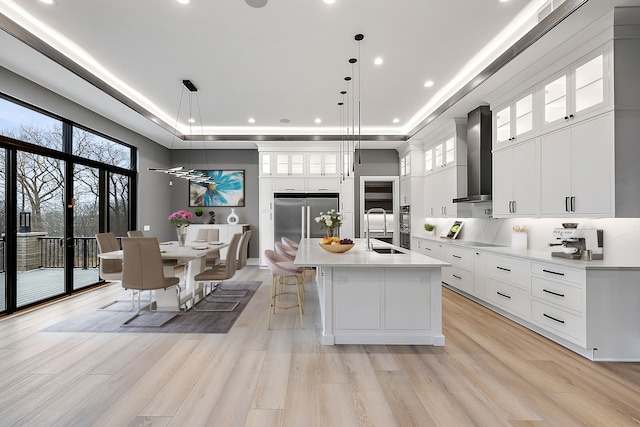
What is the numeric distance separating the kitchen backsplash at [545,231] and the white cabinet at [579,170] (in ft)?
1.21

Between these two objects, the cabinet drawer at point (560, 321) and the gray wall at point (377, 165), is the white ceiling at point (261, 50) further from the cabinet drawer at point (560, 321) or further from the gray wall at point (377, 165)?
the cabinet drawer at point (560, 321)

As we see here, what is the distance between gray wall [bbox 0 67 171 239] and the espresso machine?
6318mm

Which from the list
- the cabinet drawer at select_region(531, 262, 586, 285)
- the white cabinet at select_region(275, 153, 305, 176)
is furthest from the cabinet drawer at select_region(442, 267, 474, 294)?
the white cabinet at select_region(275, 153, 305, 176)

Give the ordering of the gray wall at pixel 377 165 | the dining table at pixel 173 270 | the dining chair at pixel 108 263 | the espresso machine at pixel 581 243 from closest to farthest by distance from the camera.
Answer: the espresso machine at pixel 581 243 < the dining table at pixel 173 270 < the dining chair at pixel 108 263 < the gray wall at pixel 377 165

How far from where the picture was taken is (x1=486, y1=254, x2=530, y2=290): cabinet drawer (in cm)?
316

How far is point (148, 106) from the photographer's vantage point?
4996 mm

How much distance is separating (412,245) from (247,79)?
437 centimetres

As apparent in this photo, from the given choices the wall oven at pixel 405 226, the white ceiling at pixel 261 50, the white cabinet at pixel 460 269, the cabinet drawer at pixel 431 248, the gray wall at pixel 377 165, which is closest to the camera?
the white ceiling at pixel 261 50

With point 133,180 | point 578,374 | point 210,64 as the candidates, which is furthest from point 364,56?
point 133,180

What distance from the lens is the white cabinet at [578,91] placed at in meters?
2.52

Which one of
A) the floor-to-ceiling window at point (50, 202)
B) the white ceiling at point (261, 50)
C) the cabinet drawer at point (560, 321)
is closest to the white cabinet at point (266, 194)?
the white ceiling at point (261, 50)

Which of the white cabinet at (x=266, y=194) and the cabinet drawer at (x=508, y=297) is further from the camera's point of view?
the white cabinet at (x=266, y=194)

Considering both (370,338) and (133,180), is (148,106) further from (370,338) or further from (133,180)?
(370,338)

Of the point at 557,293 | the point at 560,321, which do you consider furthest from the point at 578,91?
the point at 560,321
